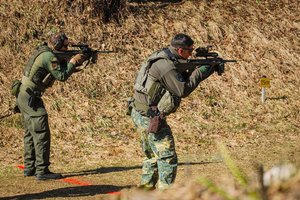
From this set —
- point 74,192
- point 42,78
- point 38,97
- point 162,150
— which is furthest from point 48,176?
point 162,150

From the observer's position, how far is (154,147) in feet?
22.2

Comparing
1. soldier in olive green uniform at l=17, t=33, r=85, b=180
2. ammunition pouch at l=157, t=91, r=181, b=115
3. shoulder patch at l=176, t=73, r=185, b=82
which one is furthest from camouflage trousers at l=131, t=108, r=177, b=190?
soldier in olive green uniform at l=17, t=33, r=85, b=180

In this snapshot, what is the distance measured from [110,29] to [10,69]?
10.7 ft

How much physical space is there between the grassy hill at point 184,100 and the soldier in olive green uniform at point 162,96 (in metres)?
2.67

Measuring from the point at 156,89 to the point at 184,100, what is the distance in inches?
290

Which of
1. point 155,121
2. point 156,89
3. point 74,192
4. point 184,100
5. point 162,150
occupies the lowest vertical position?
point 184,100

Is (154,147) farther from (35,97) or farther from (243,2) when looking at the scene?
(243,2)

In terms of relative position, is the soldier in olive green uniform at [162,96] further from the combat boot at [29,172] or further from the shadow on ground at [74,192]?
the combat boot at [29,172]

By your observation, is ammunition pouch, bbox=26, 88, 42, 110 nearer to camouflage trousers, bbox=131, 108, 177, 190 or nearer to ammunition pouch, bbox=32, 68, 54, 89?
ammunition pouch, bbox=32, 68, 54, 89

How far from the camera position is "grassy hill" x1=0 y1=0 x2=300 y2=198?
11.5m

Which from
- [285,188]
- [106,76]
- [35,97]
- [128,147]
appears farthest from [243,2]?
[285,188]

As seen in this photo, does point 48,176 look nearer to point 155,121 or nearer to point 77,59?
point 77,59

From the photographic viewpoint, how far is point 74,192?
27.1ft

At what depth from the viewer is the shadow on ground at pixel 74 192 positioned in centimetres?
796
